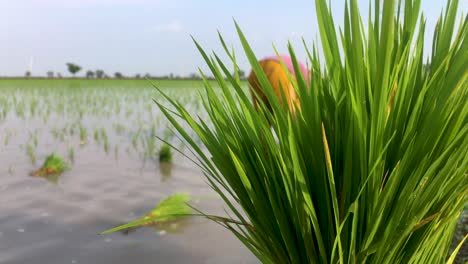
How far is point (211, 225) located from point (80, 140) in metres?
3.53

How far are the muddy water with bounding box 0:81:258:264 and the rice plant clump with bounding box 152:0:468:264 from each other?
2.72 feet

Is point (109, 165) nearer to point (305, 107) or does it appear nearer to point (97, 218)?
point (97, 218)

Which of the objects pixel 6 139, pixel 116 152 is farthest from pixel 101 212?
pixel 6 139

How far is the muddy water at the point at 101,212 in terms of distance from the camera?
2457 millimetres

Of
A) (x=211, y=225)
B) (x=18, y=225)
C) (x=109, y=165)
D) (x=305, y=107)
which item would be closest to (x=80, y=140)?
(x=109, y=165)

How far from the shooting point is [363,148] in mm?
660

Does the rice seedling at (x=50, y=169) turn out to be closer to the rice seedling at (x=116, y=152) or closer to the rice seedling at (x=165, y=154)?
the rice seedling at (x=116, y=152)

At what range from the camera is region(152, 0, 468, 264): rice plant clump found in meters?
0.67

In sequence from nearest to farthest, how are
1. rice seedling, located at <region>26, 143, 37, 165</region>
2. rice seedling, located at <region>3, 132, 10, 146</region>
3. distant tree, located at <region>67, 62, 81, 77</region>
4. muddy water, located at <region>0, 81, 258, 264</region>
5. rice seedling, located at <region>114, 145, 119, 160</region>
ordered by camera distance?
muddy water, located at <region>0, 81, 258, 264</region> < rice seedling, located at <region>26, 143, 37, 165</region> < rice seedling, located at <region>114, 145, 119, 160</region> < rice seedling, located at <region>3, 132, 10, 146</region> < distant tree, located at <region>67, 62, 81, 77</region>

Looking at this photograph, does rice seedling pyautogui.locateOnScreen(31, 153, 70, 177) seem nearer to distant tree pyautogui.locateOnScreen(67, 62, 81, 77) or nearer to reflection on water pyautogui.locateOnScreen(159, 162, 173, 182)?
reflection on water pyautogui.locateOnScreen(159, 162, 173, 182)

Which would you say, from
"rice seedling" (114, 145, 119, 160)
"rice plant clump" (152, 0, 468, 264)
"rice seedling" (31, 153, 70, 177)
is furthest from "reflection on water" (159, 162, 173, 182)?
"rice plant clump" (152, 0, 468, 264)

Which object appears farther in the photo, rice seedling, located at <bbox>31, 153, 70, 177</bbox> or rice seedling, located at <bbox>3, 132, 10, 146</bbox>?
rice seedling, located at <bbox>3, 132, 10, 146</bbox>

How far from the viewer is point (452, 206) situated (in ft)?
2.55

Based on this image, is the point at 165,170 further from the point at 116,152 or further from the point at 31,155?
the point at 31,155
